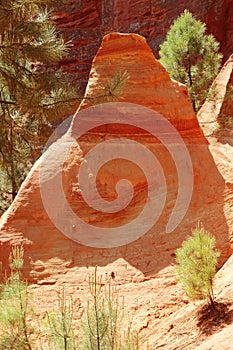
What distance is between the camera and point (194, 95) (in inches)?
557

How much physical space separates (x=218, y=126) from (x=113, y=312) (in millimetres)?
10036

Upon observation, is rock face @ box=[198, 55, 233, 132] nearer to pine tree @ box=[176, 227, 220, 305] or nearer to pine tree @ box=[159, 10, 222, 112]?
pine tree @ box=[159, 10, 222, 112]

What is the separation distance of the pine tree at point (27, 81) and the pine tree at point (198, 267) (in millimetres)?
2222

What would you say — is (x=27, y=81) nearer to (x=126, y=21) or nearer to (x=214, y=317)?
(x=214, y=317)

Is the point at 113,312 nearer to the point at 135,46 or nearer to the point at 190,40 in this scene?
the point at 135,46

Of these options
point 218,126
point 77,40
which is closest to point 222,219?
point 218,126

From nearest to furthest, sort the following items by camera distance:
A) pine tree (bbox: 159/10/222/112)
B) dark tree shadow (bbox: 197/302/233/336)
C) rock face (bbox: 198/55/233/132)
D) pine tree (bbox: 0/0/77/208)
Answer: dark tree shadow (bbox: 197/302/233/336) < pine tree (bbox: 0/0/77/208) < rock face (bbox: 198/55/233/132) < pine tree (bbox: 159/10/222/112)

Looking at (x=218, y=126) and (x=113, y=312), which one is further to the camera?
(x=218, y=126)

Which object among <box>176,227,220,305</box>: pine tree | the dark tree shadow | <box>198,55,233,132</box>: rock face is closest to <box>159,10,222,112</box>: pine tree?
<box>198,55,233,132</box>: rock face

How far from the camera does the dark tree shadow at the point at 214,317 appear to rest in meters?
5.25

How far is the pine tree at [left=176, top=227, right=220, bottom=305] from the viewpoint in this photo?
5.76 meters

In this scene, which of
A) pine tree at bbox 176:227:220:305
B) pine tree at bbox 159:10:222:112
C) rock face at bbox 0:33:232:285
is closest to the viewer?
pine tree at bbox 176:227:220:305

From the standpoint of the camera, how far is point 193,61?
14766 mm

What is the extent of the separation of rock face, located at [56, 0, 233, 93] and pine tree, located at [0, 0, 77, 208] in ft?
47.2
